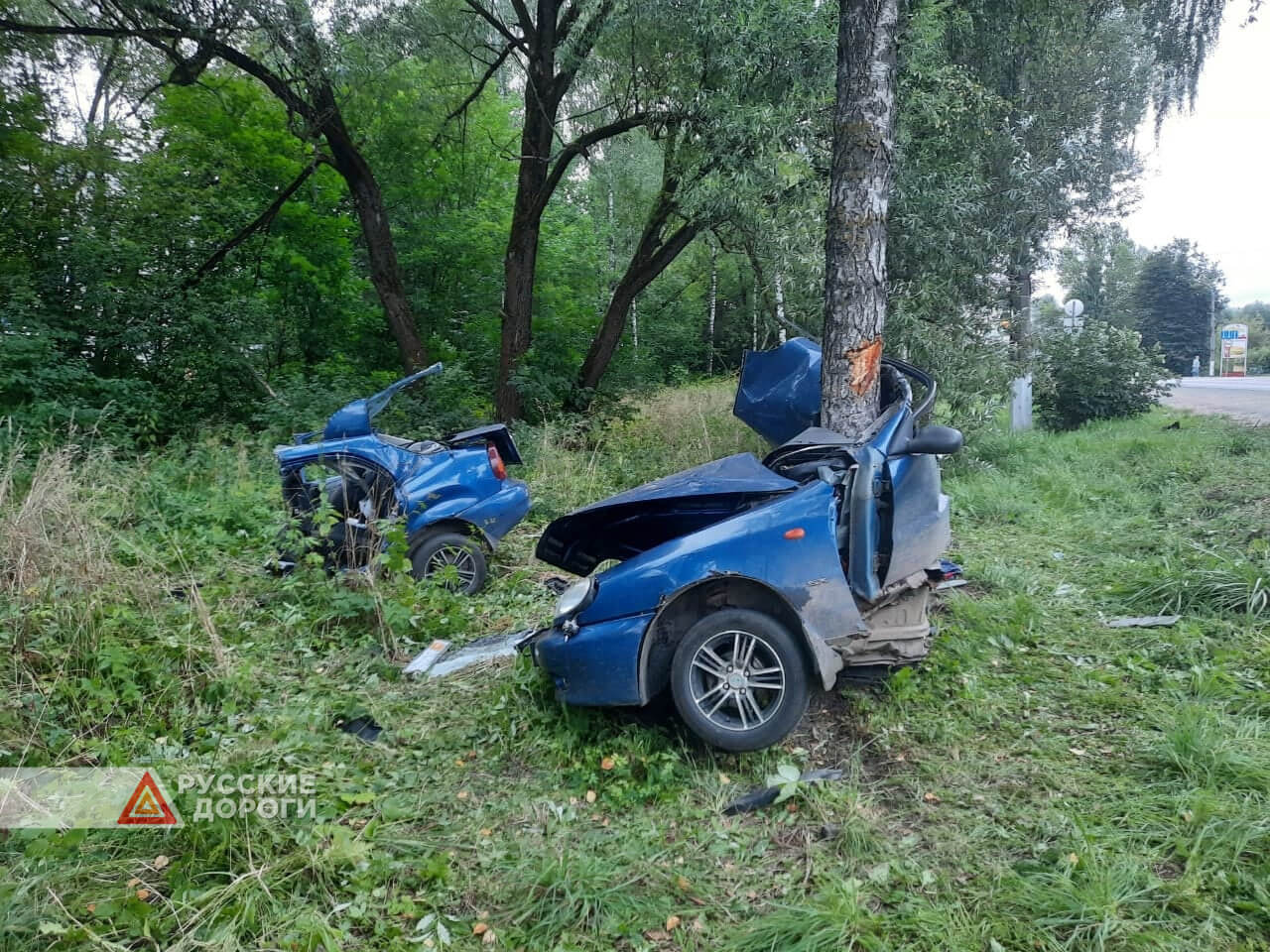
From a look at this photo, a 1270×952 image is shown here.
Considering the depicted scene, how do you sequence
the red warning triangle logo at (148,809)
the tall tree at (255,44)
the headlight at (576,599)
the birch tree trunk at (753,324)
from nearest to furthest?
the red warning triangle logo at (148,809) < the headlight at (576,599) < the tall tree at (255,44) < the birch tree trunk at (753,324)

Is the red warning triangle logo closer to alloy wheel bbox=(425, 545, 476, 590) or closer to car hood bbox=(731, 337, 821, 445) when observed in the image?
alloy wheel bbox=(425, 545, 476, 590)

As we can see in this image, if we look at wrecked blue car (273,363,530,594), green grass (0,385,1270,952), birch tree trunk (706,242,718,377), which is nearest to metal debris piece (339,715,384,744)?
green grass (0,385,1270,952)

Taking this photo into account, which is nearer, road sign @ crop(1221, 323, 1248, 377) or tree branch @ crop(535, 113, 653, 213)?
tree branch @ crop(535, 113, 653, 213)

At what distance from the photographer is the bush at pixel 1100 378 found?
1480 cm

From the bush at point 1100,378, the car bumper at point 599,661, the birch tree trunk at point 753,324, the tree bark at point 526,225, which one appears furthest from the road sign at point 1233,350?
the car bumper at point 599,661

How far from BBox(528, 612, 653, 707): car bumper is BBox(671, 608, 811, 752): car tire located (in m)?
0.19

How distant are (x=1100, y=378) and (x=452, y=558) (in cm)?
1385

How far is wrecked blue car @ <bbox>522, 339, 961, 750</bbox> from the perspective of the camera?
11.1 ft

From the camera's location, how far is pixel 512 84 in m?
17.8

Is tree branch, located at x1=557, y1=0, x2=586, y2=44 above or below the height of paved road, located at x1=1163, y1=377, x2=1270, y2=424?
above

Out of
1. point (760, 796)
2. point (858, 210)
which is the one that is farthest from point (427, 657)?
point (858, 210)

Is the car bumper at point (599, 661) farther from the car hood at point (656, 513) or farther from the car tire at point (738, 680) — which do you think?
the car hood at point (656, 513)

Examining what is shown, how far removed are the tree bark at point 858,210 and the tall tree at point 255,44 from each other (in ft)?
23.0

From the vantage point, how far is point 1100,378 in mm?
14758
